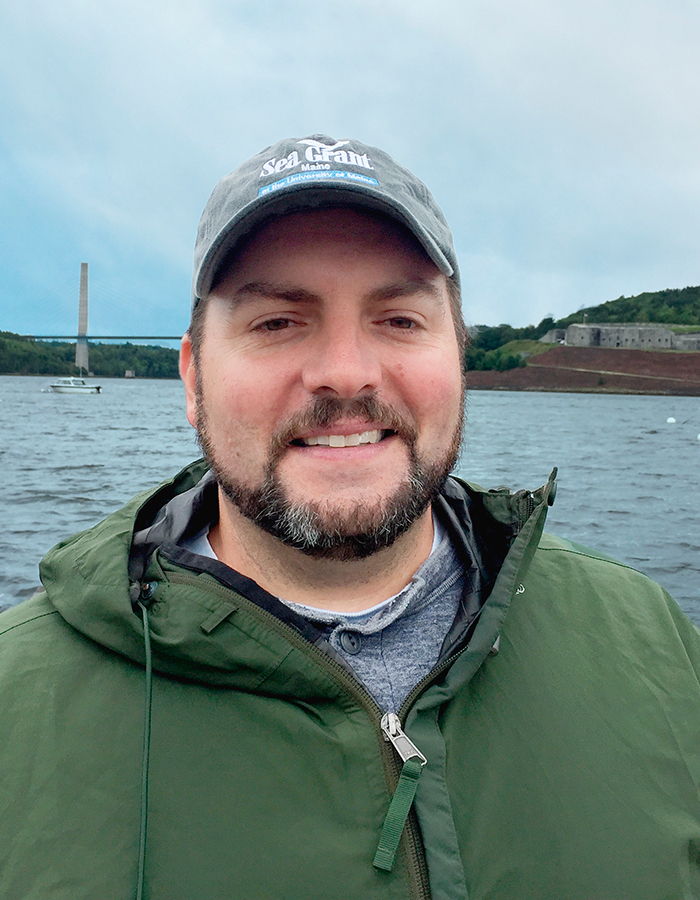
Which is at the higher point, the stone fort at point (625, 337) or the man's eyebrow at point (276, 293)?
the stone fort at point (625, 337)

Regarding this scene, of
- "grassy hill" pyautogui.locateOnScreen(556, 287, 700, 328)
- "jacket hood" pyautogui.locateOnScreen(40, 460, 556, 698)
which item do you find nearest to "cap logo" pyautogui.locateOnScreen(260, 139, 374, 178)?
"jacket hood" pyautogui.locateOnScreen(40, 460, 556, 698)

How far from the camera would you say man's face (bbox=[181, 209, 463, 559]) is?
4.77 ft

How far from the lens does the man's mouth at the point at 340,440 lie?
1467 mm

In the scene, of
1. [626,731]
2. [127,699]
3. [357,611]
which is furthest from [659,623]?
[127,699]

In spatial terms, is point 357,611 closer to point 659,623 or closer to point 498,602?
point 498,602

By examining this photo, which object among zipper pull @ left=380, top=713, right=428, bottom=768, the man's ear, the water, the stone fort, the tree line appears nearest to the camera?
zipper pull @ left=380, top=713, right=428, bottom=768

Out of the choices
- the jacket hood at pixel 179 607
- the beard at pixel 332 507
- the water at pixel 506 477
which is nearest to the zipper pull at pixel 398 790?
the jacket hood at pixel 179 607

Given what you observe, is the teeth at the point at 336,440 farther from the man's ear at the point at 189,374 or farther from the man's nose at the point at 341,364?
the man's ear at the point at 189,374

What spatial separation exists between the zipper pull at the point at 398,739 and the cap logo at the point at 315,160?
103 cm

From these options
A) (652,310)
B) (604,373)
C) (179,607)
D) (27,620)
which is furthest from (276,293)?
(652,310)

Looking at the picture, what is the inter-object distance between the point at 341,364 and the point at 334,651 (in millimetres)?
540

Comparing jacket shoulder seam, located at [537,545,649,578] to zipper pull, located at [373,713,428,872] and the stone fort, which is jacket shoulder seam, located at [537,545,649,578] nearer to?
zipper pull, located at [373,713,428,872]

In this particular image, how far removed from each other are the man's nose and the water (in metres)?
4.49

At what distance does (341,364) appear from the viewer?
1.45 metres
